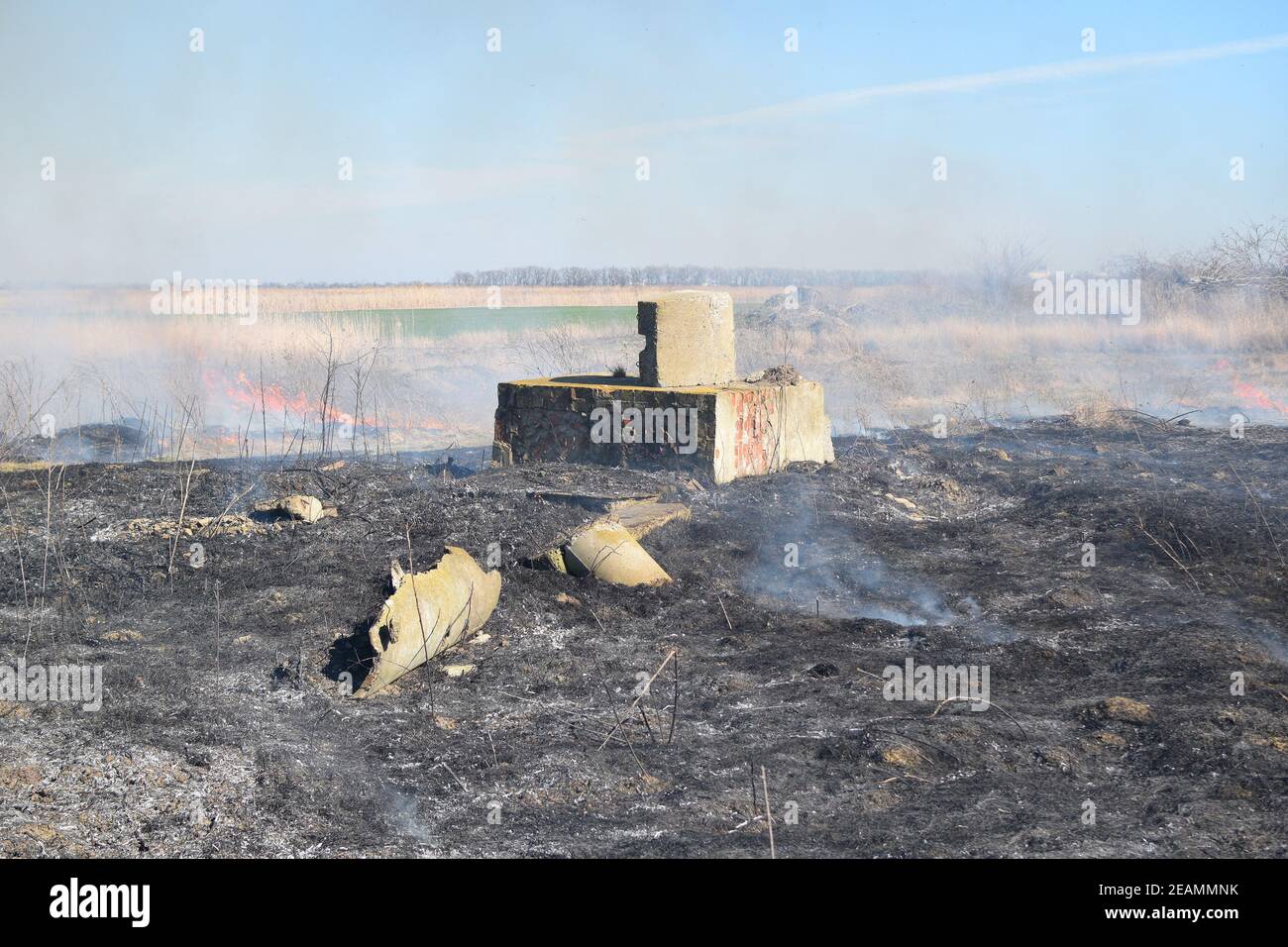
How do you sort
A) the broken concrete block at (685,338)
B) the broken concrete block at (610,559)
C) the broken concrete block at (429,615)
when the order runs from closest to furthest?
1. the broken concrete block at (429,615)
2. the broken concrete block at (610,559)
3. the broken concrete block at (685,338)

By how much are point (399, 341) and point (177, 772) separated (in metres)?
26.8

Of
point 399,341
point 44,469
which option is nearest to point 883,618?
point 44,469

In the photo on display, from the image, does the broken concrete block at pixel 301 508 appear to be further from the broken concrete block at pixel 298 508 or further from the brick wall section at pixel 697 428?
the brick wall section at pixel 697 428

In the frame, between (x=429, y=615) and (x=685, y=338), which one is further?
(x=685, y=338)

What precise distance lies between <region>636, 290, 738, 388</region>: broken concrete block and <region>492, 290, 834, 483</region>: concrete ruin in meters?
0.01

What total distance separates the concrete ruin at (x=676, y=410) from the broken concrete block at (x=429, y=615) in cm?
378

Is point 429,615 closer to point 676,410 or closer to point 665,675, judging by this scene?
point 665,675

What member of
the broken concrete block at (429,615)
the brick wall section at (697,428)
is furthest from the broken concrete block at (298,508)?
the brick wall section at (697,428)

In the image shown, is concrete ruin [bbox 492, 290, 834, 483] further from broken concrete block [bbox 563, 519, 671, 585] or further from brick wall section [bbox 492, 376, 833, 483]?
broken concrete block [bbox 563, 519, 671, 585]

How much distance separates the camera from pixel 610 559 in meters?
8.61

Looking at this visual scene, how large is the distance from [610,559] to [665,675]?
172 centimetres

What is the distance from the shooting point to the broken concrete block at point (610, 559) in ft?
28.2

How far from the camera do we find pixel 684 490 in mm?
10898

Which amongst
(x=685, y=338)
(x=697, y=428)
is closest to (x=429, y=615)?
(x=697, y=428)
